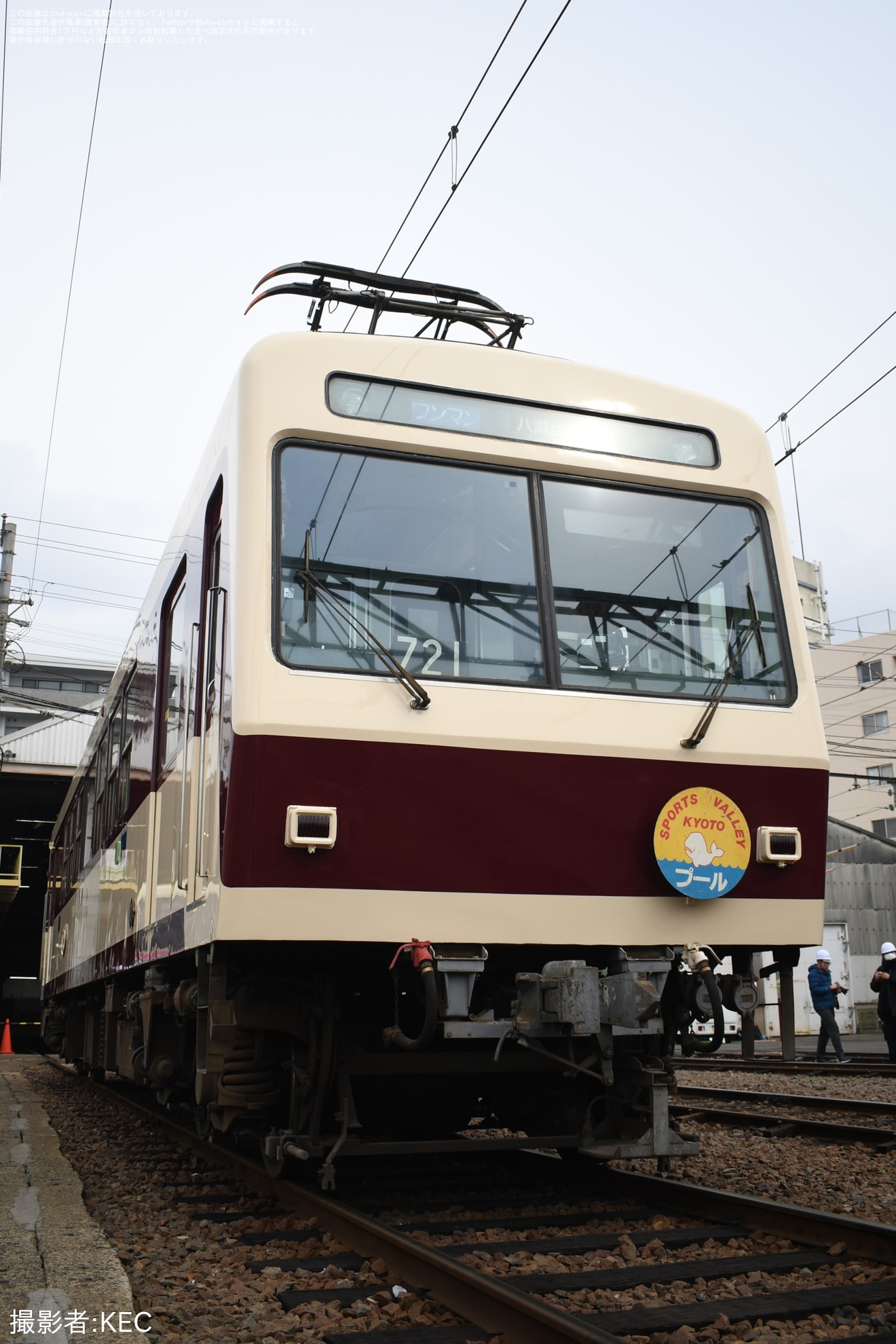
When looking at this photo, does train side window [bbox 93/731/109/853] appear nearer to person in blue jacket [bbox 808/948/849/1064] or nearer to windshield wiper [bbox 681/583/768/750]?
windshield wiper [bbox 681/583/768/750]

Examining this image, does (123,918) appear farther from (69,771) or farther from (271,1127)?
(69,771)

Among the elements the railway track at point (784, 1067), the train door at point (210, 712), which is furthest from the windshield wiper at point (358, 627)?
the railway track at point (784, 1067)

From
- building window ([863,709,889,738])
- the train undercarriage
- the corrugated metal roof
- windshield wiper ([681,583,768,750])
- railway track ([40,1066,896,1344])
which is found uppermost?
building window ([863,709,889,738])

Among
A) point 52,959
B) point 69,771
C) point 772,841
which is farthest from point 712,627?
point 69,771

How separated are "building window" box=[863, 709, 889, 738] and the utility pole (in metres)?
28.9

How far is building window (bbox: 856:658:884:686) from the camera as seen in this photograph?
44625 millimetres

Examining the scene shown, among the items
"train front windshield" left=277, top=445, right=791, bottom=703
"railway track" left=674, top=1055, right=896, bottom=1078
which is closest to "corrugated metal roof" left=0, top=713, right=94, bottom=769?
"railway track" left=674, top=1055, right=896, bottom=1078

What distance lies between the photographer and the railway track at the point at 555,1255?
346 cm

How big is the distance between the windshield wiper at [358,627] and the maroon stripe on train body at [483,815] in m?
0.20

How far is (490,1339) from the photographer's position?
3328 mm

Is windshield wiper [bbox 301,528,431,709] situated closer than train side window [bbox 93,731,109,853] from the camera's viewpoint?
Yes

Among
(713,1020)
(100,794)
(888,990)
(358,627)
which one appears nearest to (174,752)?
(358,627)

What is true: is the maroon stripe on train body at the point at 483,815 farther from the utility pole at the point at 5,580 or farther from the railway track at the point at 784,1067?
the utility pole at the point at 5,580

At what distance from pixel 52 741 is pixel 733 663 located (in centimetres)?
2587
